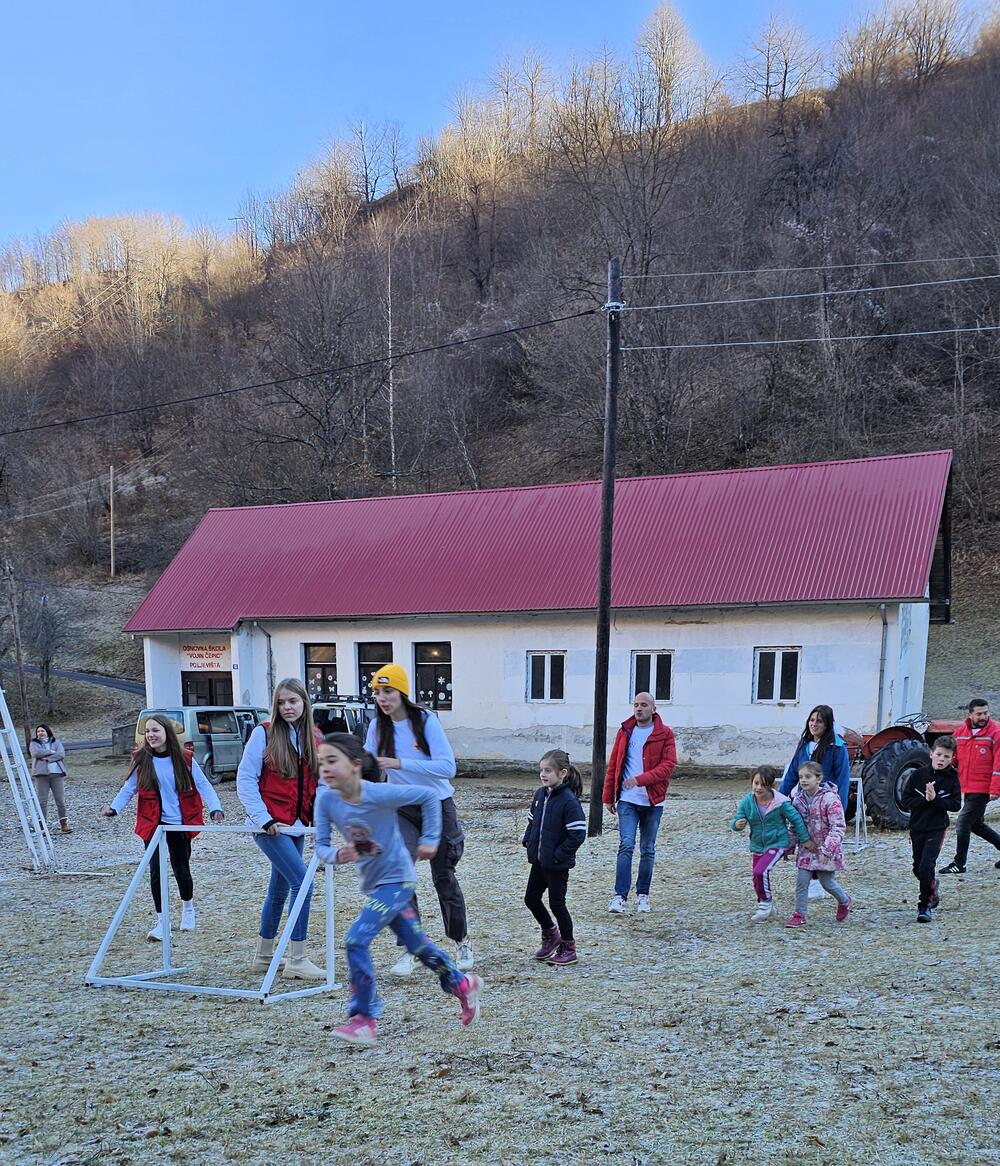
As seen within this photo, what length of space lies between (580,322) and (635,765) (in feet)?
138

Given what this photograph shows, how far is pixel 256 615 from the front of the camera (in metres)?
26.7

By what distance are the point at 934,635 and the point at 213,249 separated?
219 feet

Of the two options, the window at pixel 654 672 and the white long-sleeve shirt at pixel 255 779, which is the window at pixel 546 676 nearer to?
the window at pixel 654 672

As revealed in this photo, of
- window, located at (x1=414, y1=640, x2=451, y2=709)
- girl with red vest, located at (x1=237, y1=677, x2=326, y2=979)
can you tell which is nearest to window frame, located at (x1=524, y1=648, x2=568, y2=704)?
window, located at (x1=414, y1=640, x2=451, y2=709)

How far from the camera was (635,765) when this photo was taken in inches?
347

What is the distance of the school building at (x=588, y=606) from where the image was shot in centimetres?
2159

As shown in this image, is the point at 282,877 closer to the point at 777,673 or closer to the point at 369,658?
the point at 777,673

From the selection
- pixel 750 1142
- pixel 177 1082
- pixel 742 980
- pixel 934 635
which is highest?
pixel 750 1142

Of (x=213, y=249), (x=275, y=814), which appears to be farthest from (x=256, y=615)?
(x=213, y=249)

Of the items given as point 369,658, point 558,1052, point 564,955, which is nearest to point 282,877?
point 564,955

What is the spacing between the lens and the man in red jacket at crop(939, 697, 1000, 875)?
10375 millimetres

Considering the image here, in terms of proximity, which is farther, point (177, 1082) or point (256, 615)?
point (256, 615)

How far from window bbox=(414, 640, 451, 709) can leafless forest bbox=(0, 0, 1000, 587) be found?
15.2 m

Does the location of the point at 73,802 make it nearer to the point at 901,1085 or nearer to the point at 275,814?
the point at 275,814
